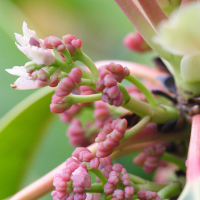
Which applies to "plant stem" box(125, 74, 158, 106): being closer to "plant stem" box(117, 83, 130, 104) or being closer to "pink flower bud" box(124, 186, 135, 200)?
"plant stem" box(117, 83, 130, 104)

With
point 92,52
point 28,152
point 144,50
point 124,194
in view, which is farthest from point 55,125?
point 124,194

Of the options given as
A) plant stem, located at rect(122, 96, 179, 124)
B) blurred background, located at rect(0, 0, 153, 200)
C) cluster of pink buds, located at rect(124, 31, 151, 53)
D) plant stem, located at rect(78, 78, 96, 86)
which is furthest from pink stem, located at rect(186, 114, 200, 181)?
blurred background, located at rect(0, 0, 153, 200)

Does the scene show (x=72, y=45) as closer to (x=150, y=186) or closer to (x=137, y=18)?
(x=137, y=18)

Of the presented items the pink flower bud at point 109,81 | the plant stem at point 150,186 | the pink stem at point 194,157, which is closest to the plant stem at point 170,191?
the plant stem at point 150,186

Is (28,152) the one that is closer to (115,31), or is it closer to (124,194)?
Result: (124,194)

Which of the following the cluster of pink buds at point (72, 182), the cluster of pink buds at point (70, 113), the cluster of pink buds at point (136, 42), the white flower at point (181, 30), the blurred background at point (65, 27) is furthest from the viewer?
the blurred background at point (65, 27)

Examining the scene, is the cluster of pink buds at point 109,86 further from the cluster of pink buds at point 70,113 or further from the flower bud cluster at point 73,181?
the cluster of pink buds at point 70,113

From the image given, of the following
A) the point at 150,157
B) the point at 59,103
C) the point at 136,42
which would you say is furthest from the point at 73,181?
the point at 136,42
